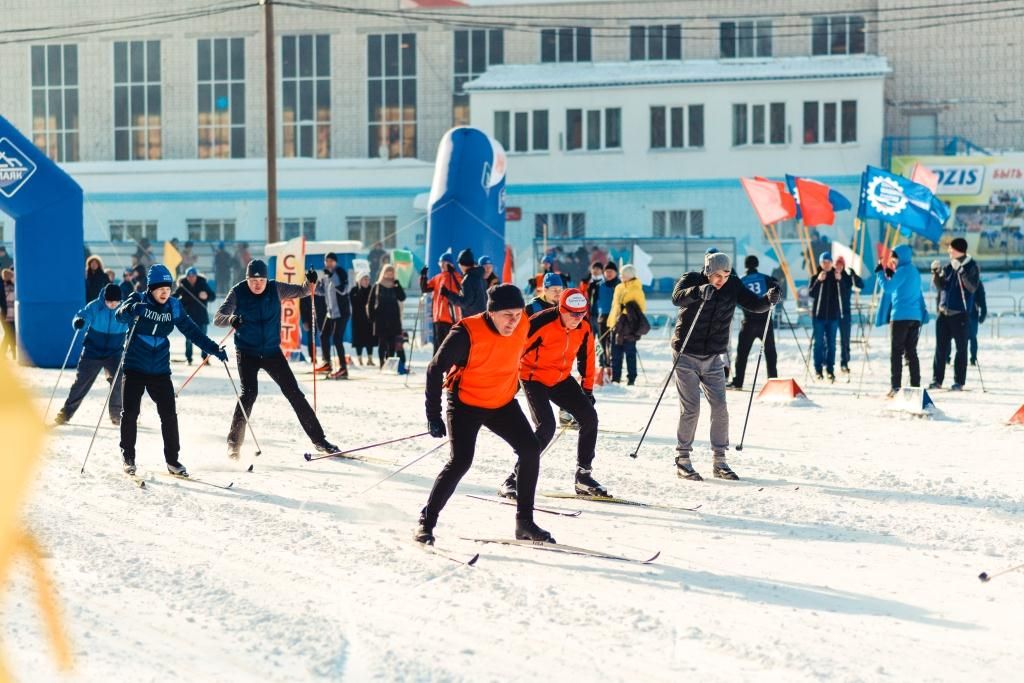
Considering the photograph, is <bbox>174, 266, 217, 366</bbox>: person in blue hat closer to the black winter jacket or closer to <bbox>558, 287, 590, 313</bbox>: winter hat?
the black winter jacket

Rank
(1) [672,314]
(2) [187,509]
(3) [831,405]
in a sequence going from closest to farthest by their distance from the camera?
(2) [187,509] → (3) [831,405] → (1) [672,314]

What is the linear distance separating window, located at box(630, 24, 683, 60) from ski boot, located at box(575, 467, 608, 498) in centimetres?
3474

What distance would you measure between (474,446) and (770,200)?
1493 centimetres

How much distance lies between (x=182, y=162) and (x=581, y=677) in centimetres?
3775

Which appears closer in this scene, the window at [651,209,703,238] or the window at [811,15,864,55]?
the window at [651,209,703,238]

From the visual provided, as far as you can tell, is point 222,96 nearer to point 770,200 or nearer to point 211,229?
point 211,229

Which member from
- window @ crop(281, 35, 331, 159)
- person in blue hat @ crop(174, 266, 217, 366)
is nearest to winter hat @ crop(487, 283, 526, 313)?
person in blue hat @ crop(174, 266, 217, 366)

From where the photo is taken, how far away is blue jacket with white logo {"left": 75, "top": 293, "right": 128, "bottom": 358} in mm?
11164

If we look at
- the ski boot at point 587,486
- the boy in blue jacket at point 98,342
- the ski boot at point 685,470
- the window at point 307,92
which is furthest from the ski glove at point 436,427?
the window at point 307,92

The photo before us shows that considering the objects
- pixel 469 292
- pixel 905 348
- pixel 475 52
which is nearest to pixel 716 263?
pixel 469 292

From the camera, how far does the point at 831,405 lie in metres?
13.8

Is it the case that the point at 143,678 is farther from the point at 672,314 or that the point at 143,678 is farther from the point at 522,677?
the point at 672,314

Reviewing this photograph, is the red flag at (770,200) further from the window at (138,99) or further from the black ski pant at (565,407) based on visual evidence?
the window at (138,99)

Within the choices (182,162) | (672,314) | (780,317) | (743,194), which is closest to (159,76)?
(182,162)
